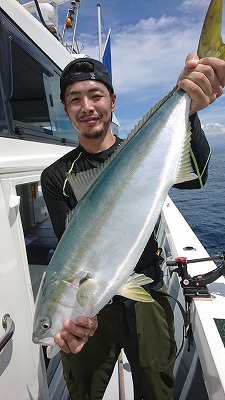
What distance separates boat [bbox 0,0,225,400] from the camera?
1.86m

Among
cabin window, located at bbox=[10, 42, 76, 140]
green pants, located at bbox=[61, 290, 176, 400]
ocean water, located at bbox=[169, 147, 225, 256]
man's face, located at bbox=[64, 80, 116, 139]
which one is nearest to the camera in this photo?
man's face, located at bbox=[64, 80, 116, 139]

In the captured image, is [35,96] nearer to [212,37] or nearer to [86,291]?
[212,37]

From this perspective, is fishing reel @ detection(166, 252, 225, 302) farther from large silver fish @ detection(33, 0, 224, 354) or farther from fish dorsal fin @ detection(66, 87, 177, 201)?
fish dorsal fin @ detection(66, 87, 177, 201)

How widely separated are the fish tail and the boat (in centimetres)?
149

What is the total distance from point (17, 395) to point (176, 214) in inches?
155

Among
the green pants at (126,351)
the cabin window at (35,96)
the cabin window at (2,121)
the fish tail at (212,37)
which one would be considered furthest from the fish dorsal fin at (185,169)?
the cabin window at (35,96)

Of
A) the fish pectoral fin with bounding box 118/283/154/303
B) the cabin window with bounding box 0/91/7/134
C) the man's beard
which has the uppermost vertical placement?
the cabin window with bounding box 0/91/7/134

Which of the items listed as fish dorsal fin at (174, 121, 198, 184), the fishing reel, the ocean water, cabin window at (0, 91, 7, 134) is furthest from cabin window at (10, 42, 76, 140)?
the ocean water

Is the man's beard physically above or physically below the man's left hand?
below

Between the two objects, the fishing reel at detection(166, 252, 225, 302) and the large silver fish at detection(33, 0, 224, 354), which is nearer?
the large silver fish at detection(33, 0, 224, 354)

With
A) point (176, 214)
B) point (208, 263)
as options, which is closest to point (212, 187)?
point (176, 214)

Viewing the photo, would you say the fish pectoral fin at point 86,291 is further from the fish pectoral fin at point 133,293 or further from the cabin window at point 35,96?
the cabin window at point 35,96

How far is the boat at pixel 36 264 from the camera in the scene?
186 centimetres

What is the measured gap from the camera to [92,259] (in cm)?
140
